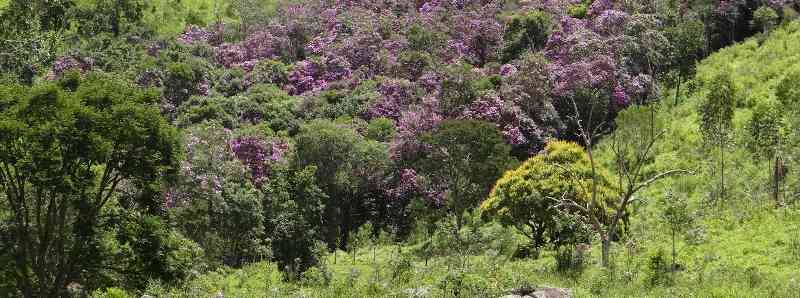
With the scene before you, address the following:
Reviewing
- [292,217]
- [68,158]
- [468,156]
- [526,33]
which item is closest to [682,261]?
[468,156]

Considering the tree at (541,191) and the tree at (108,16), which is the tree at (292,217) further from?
the tree at (108,16)

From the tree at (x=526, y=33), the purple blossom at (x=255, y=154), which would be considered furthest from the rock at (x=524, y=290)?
the tree at (x=526, y=33)

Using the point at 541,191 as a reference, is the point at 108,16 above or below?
above

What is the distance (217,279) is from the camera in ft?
92.3

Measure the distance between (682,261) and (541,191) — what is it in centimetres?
705

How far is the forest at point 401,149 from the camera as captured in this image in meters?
24.4

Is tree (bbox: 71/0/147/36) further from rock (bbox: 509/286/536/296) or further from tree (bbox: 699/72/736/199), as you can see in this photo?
rock (bbox: 509/286/536/296)

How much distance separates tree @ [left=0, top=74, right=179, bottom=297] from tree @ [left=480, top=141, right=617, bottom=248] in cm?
Result: 1266

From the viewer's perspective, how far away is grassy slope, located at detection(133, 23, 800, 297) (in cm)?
1892

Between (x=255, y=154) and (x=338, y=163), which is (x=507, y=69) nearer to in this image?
(x=338, y=163)

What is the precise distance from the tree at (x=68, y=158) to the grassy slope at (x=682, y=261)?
14.2ft

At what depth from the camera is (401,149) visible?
43250mm

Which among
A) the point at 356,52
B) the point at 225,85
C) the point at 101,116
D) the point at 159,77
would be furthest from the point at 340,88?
the point at 101,116

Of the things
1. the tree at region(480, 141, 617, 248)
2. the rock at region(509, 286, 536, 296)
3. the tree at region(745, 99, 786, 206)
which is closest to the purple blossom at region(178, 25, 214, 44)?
the tree at region(480, 141, 617, 248)
